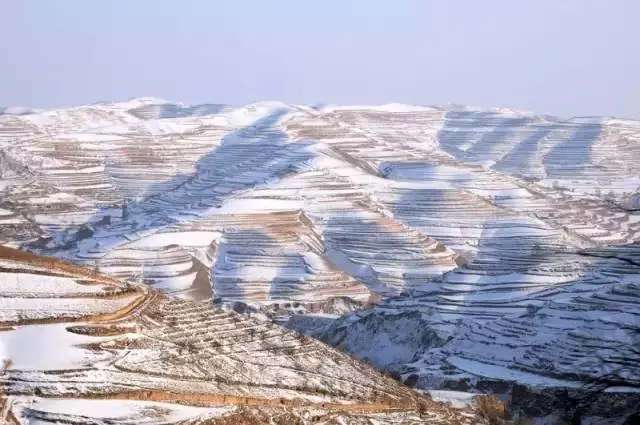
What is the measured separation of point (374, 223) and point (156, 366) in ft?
112

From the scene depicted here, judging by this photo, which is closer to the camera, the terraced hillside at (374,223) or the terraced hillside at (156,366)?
the terraced hillside at (156,366)

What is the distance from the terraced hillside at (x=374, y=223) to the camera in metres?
23.8

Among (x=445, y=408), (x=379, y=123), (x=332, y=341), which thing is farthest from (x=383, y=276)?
(x=379, y=123)

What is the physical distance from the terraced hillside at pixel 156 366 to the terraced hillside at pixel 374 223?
3599mm

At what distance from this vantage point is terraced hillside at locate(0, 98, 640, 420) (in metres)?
23.8

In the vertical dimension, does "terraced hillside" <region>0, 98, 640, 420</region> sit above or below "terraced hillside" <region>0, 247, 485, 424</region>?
below

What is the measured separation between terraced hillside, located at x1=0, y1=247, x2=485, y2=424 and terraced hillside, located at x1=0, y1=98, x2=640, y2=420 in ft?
11.8

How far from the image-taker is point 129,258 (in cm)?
3828

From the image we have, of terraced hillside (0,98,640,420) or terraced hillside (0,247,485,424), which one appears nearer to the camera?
terraced hillside (0,247,485,424)

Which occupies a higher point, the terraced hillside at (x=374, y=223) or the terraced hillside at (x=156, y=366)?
the terraced hillside at (x=156, y=366)

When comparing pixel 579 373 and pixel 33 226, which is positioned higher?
pixel 579 373

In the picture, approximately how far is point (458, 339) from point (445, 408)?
41.5 feet

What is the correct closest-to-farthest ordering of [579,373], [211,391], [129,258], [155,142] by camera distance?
[211,391]
[579,373]
[129,258]
[155,142]

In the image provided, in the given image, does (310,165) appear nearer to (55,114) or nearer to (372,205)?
(372,205)
